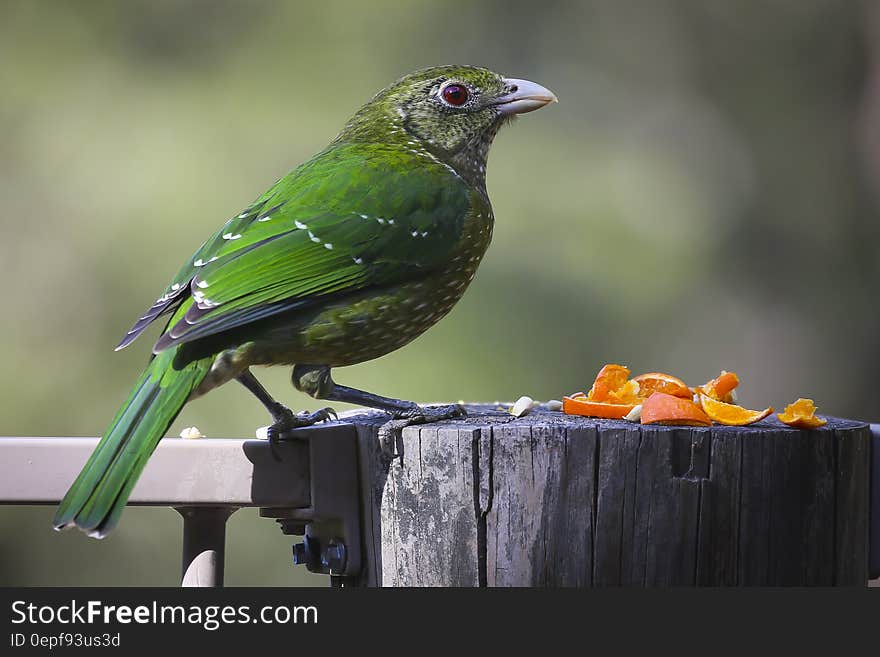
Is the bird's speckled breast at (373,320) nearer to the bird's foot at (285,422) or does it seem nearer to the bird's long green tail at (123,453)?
the bird's foot at (285,422)

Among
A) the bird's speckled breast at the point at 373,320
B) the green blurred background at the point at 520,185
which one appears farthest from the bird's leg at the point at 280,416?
the green blurred background at the point at 520,185

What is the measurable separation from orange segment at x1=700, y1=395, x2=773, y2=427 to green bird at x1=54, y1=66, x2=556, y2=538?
625 mm

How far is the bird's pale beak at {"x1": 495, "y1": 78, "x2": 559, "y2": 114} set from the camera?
3879 millimetres

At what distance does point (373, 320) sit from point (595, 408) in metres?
0.66

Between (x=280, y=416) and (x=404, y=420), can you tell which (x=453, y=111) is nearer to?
(x=280, y=416)

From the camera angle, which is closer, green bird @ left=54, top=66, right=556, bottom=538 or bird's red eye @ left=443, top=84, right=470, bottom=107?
green bird @ left=54, top=66, right=556, bottom=538

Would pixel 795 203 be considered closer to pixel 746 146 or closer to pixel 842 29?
pixel 746 146

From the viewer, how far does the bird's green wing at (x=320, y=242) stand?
3.09 metres

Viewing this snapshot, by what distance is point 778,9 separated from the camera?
951 centimetres

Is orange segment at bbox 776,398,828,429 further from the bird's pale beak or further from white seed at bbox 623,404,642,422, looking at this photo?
the bird's pale beak

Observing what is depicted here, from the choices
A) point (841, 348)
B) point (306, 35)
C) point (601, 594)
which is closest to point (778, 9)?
point (841, 348)

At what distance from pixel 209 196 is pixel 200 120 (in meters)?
0.96

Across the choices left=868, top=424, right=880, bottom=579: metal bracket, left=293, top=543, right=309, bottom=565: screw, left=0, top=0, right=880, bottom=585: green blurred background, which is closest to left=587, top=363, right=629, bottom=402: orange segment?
left=868, top=424, right=880, bottom=579: metal bracket

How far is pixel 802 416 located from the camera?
2.75 metres
